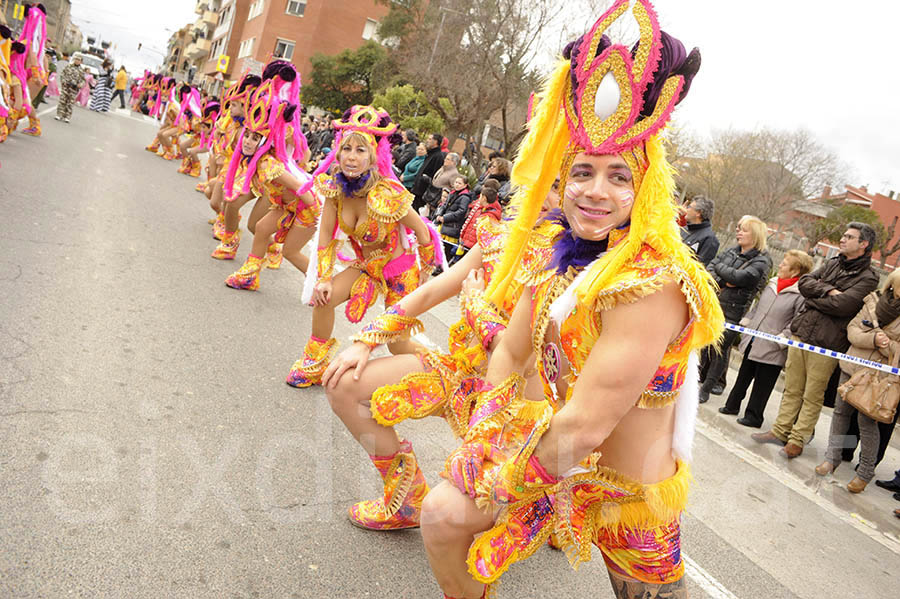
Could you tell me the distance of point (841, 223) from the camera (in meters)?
26.9

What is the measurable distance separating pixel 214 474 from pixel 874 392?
5.09m

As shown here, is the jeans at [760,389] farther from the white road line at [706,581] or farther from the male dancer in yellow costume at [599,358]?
the male dancer in yellow costume at [599,358]

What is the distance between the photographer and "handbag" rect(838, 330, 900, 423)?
212 inches

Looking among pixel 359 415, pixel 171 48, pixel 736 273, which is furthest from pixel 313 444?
pixel 171 48

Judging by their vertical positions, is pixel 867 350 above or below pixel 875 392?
above

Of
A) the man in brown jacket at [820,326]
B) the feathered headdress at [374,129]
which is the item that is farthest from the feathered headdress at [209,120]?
the man in brown jacket at [820,326]

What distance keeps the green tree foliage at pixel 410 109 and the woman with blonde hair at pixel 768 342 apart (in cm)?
1676

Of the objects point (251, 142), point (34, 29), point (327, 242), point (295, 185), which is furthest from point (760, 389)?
point (34, 29)

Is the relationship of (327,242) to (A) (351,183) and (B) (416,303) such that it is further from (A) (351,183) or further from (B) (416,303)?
(B) (416,303)

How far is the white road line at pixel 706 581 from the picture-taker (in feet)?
11.4

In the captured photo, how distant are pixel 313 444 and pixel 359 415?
3.96ft

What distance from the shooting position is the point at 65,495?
2.88m

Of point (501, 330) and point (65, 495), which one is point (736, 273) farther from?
point (65, 495)

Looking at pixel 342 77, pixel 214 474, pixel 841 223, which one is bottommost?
pixel 214 474
